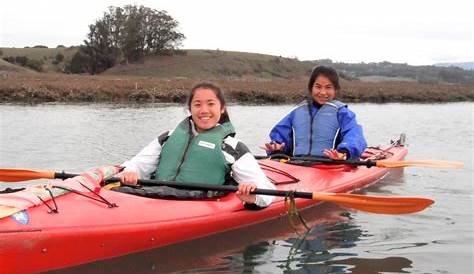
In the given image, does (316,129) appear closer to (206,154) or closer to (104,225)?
(206,154)

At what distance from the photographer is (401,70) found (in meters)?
72.2

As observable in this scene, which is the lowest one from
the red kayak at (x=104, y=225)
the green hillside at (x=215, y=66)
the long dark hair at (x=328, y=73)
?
the red kayak at (x=104, y=225)

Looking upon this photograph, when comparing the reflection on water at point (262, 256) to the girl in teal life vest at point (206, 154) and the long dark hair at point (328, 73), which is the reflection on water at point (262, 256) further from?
the long dark hair at point (328, 73)

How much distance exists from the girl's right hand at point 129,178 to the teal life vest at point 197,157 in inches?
14.7

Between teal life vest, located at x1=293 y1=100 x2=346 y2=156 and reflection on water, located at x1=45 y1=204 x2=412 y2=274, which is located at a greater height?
teal life vest, located at x1=293 y1=100 x2=346 y2=156

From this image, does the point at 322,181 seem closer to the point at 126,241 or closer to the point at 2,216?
the point at 126,241

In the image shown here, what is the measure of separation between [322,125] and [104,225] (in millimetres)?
3436

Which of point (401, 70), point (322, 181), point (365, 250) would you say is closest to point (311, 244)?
point (365, 250)

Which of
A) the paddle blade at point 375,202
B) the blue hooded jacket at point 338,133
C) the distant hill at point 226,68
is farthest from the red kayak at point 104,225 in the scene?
the distant hill at point 226,68

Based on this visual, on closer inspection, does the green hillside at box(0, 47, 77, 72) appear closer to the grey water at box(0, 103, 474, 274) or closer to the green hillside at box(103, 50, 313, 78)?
the green hillside at box(103, 50, 313, 78)

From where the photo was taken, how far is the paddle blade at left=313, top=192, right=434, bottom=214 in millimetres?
4473

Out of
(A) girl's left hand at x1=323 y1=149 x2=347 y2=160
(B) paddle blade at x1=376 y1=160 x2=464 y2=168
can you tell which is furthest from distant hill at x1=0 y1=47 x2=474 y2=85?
(A) girl's left hand at x1=323 y1=149 x2=347 y2=160

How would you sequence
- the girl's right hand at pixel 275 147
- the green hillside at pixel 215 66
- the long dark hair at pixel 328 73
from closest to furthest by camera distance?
the long dark hair at pixel 328 73 → the girl's right hand at pixel 275 147 → the green hillside at pixel 215 66

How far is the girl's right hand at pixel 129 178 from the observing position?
436 centimetres
